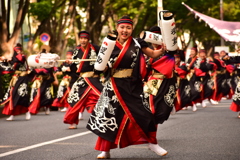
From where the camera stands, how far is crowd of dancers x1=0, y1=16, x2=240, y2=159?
7.07 metres

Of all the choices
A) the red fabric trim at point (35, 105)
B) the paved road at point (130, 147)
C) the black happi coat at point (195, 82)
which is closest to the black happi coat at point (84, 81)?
the paved road at point (130, 147)

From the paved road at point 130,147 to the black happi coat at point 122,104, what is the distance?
1.48ft

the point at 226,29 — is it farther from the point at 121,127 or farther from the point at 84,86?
the point at 121,127

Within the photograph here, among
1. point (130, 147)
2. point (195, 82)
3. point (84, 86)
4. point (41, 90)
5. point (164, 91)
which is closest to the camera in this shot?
point (130, 147)

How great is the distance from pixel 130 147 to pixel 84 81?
2.89 metres

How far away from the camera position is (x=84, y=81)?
35.7ft

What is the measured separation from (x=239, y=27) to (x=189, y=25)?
26.3m

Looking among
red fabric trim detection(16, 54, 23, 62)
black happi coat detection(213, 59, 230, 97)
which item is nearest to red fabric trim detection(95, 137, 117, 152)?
red fabric trim detection(16, 54, 23, 62)

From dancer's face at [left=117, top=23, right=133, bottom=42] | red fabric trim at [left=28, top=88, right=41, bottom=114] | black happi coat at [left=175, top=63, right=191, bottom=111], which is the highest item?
dancer's face at [left=117, top=23, right=133, bottom=42]

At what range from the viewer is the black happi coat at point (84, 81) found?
10.8 m

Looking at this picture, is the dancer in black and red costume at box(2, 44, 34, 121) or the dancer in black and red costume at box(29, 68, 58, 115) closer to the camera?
the dancer in black and red costume at box(2, 44, 34, 121)

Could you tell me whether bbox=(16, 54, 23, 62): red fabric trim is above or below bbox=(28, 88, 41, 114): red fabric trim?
above

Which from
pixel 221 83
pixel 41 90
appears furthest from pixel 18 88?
pixel 221 83

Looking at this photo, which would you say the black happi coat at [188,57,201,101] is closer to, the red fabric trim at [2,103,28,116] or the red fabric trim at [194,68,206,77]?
the red fabric trim at [194,68,206,77]
